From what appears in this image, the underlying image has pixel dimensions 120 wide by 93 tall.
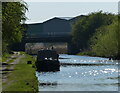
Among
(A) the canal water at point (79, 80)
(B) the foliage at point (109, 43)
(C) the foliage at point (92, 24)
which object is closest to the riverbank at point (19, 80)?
(A) the canal water at point (79, 80)

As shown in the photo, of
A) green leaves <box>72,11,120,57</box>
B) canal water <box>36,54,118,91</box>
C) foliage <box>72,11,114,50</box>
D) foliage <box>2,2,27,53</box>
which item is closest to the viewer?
canal water <box>36,54,118,91</box>

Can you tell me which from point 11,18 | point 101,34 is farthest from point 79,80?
point 101,34

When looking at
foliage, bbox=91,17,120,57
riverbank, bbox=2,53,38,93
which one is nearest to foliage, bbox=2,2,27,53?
riverbank, bbox=2,53,38,93

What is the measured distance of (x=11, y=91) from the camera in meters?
35.1

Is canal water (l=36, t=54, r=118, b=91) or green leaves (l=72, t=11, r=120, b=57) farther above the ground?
green leaves (l=72, t=11, r=120, b=57)

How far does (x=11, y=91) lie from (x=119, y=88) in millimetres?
14894

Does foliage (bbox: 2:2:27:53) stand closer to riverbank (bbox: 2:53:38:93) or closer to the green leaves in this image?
riverbank (bbox: 2:53:38:93)

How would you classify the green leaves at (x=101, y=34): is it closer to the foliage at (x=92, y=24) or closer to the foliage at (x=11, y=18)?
the foliage at (x=92, y=24)

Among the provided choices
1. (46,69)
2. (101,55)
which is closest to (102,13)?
(101,55)

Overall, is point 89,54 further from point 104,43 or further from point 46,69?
point 46,69

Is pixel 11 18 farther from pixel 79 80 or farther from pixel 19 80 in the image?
pixel 19 80

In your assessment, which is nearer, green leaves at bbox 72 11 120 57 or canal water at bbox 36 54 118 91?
canal water at bbox 36 54 118 91

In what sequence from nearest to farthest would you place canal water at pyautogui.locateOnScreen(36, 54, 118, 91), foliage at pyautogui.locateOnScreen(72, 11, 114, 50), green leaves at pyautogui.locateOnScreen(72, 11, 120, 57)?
canal water at pyautogui.locateOnScreen(36, 54, 118, 91) < green leaves at pyautogui.locateOnScreen(72, 11, 120, 57) < foliage at pyautogui.locateOnScreen(72, 11, 114, 50)

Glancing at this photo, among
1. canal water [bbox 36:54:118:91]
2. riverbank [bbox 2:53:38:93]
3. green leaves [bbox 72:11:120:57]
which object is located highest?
green leaves [bbox 72:11:120:57]
